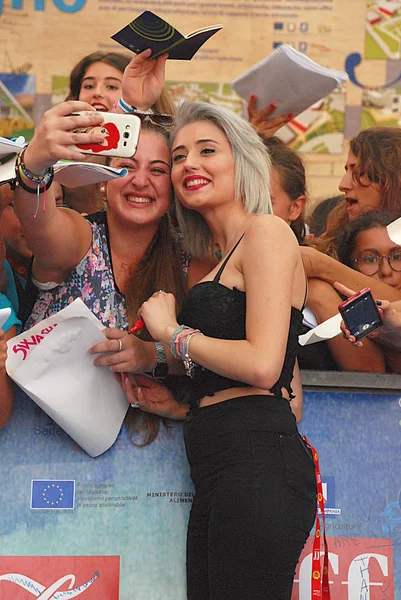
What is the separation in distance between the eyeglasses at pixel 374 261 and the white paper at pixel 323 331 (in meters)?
0.40

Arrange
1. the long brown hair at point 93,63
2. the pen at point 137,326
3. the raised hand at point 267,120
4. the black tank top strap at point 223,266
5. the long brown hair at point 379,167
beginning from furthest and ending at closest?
the long brown hair at point 93,63, the raised hand at point 267,120, the long brown hair at point 379,167, the pen at point 137,326, the black tank top strap at point 223,266

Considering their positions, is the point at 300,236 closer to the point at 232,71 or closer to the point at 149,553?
the point at 149,553

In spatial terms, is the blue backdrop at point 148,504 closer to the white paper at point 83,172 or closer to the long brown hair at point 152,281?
the long brown hair at point 152,281

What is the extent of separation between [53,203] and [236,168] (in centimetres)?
53

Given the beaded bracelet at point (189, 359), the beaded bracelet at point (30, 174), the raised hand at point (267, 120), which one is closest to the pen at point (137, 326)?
the beaded bracelet at point (189, 359)

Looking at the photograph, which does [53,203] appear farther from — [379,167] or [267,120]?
[379,167]

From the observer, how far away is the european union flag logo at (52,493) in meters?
2.49

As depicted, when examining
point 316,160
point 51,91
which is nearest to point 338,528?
point 316,160

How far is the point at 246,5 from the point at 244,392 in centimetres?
341

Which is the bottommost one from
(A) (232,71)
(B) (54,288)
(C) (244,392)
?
(C) (244,392)

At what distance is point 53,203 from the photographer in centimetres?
223

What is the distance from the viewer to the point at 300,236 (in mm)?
3193

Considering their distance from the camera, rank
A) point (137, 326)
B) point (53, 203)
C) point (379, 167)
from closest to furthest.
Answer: point (53, 203), point (137, 326), point (379, 167)

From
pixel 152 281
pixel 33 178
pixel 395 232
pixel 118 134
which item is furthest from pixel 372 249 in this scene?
pixel 33 178
